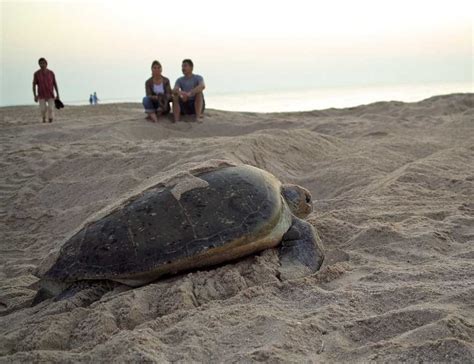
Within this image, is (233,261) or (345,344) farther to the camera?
(233,261)

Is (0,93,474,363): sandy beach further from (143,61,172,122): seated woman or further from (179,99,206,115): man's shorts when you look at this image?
(179,99,206,115): man's shorts

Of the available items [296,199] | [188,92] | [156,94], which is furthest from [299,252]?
[156,94]

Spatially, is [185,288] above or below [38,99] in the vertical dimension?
below

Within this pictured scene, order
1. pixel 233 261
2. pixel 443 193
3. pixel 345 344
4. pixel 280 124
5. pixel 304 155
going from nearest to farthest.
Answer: pixel 345 344 → pixel 233 261 → pixel 443 193 → pixel 304 155 → pixel 280 124

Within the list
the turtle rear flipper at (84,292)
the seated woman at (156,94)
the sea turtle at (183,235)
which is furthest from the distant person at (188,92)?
the turtle rear flipper at (84,292)

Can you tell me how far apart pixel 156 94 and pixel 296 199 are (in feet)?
17.0

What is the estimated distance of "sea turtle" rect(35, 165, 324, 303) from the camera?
2398 millimetres

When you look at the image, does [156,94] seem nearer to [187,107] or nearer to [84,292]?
[187,107]

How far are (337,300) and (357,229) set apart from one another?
106cm

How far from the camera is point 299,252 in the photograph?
2.59 meters

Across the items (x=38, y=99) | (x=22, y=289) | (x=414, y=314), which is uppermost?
(x=38, y=99)

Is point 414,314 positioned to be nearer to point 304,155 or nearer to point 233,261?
point 233,261

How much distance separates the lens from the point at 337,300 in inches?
79.8

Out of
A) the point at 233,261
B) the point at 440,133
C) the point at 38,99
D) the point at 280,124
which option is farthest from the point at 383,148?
the point at 38,99
